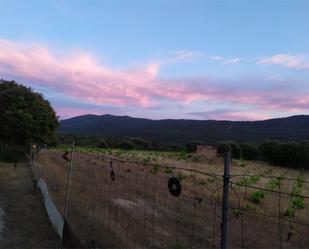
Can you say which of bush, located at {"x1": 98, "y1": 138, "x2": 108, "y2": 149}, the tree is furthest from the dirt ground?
bush, located at {"x1": 98, "y1": 138, "x2": 108, "y2": 149}

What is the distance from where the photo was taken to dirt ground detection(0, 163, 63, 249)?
9.61 meters

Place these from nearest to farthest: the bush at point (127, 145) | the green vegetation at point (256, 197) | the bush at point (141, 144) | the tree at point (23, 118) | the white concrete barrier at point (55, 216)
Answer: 1. the white concrete barrier at point (55, 216)
2. the green vegetation at point (256, 197)
3. the tree at point (23, 118)
4. the bush at point (127, 145)
5. the bush at point (141, 144)

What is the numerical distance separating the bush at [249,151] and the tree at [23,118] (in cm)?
4445

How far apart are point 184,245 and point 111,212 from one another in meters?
2.57

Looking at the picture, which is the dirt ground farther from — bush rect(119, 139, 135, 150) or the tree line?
bush rect(119, 139, 135, 150)

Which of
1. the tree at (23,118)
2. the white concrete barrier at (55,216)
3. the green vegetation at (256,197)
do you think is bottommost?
the green vegetation at (256,197)

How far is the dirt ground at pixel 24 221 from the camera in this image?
9.61m

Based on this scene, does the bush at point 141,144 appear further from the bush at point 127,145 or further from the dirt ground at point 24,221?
the dirt ground at point 24,221

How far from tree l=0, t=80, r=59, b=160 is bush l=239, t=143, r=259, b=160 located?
4445 cm

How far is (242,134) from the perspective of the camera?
330 feet

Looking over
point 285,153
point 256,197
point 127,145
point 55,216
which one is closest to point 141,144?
point 127,145

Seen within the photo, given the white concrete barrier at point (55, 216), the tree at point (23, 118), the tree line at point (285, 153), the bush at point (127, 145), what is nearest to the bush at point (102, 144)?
the bush at point (127, 145)

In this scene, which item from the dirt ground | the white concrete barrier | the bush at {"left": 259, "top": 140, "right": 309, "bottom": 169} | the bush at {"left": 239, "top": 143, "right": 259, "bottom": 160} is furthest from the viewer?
the bush at {"left": 239, "top": 143, "right": 259, "bottom": 160}

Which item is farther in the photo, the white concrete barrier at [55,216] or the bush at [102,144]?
the bush at [102,144]
